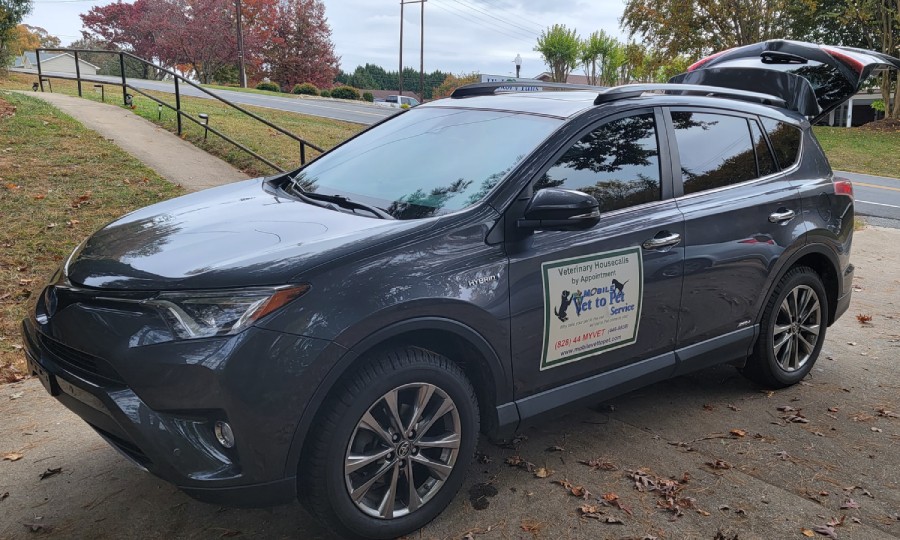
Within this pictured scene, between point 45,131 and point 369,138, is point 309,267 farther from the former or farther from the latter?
point 45,131

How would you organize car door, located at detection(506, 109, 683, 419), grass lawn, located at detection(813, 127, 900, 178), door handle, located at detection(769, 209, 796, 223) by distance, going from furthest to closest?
grass lawn, located at detection(813, 127, 900, 178), door handle, located at detection(769, 209, 796, 223), car door, located at detection(506, 109, 683, 419)

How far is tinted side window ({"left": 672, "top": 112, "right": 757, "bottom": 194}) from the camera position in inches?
158

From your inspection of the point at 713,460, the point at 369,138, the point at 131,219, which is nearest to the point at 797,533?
the point at 713,460

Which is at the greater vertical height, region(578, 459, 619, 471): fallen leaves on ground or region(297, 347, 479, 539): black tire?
region(297, 347, 479, 539): black tire

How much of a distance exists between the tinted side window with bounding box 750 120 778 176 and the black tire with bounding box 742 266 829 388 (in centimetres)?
65

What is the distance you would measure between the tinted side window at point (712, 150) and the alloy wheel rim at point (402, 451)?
194cm

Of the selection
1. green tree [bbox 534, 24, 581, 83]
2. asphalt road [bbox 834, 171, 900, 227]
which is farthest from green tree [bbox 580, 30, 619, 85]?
asphalt road [bbox 834, 171, 900, 227]

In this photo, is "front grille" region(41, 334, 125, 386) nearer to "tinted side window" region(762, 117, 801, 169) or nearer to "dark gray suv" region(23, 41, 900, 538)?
"dark gray suv" region(23, 41, 900, 538)

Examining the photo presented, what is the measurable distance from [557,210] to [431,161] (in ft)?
2.76

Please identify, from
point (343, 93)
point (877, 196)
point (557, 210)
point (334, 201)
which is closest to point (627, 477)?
point (557, 210)

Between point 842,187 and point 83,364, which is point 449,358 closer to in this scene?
point 83,364

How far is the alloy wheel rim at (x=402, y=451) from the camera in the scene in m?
2.83

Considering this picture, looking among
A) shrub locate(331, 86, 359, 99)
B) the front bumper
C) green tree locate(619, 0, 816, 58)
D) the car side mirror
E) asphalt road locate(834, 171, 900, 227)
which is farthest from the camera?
shrub locate(331, 86, 359, 99)

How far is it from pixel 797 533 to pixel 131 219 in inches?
132
